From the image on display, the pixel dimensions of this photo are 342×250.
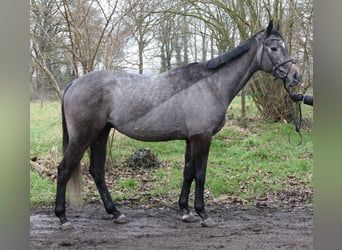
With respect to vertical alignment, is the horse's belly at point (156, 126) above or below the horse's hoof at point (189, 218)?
above

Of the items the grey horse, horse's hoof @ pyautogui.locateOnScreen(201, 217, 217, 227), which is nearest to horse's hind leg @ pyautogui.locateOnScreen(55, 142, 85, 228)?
the grey horse

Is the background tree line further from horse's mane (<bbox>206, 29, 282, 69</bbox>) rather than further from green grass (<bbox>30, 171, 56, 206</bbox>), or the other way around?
green grass (<bbox>30, 171, 56, 206</bbox>)

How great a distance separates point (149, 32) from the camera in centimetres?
320

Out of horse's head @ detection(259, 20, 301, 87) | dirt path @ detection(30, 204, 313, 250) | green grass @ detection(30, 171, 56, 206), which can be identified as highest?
horse's head @ detection(259, 20, 301, 87)

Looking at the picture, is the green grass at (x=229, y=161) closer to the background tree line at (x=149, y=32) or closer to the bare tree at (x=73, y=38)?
the background tree line at (x=149, y=32)

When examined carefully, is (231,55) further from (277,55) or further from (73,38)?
(73,38)

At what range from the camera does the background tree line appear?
10.3ft

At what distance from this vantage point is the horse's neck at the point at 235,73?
9.19 feet

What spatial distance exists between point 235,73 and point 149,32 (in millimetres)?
805

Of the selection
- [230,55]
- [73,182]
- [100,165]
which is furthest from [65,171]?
[230,55]

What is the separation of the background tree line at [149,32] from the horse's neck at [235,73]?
0.37m

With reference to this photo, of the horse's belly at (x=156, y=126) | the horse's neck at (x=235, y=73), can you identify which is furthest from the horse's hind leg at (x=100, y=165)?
the horse's neck at (x=235, y=73)
